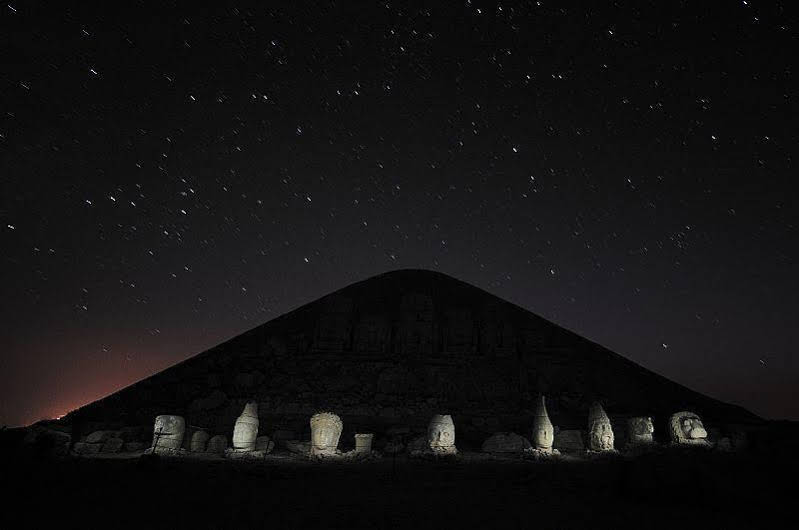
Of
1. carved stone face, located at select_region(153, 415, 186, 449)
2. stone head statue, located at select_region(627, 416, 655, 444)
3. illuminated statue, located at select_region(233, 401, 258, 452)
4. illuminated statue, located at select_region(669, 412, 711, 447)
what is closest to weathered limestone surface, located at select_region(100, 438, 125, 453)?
carved stone face, located at select_region(153, 415, 186, 449)

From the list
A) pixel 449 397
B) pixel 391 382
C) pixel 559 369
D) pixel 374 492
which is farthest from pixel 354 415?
pixel 374 492

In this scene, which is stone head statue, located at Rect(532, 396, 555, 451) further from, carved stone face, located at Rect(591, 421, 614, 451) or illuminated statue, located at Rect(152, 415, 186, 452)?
illuminated statue, located at Rect(152, 415, 186, 452)

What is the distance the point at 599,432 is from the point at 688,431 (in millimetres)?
5357

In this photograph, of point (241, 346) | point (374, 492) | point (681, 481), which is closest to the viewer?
point (681, 481)

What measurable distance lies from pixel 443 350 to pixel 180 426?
4366cm

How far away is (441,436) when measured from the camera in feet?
86.2

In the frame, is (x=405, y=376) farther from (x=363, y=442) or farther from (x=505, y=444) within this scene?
(x=505, y=444)

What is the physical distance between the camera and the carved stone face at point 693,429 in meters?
26.6

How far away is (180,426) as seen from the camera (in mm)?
27578

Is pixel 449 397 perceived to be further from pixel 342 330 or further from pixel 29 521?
pixel 29 521

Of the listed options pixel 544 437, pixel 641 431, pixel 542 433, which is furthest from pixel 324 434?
pixel 641 431

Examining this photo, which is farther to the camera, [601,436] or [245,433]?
[245,433]

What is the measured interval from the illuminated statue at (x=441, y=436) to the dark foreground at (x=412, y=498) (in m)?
9.28

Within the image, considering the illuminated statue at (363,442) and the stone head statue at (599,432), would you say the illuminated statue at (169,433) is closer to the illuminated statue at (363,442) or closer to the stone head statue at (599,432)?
the illuminated statue at (363,442)
